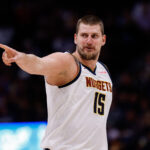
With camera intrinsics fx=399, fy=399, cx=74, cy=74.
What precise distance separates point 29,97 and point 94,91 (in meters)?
4.51

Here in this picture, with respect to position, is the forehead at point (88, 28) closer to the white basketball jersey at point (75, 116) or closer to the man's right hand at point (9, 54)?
the white basketball jersey at point (75, 116)

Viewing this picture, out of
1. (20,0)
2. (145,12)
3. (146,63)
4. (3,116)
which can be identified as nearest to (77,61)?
(3,116)

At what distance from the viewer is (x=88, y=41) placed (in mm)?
4359

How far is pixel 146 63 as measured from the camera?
9.34 metres

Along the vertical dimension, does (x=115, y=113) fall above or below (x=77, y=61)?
below

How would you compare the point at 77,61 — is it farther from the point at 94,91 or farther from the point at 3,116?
the point at 3,116

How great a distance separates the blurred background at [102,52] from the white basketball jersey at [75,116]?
3629 mm

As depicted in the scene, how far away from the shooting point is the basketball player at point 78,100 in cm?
411

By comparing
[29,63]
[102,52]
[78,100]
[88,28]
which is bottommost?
[102,52]

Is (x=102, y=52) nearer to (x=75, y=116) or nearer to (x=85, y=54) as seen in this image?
(x=85, y=54)

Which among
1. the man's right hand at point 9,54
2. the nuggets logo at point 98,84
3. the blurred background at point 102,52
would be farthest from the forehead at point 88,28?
the blurred background at point 102,52

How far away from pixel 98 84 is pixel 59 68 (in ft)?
2.46

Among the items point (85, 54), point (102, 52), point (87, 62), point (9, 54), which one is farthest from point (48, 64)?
point (102, 52)

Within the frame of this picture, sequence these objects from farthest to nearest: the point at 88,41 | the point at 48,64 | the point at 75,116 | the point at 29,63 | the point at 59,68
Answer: the point at 88,41 < the point at 75,116 < the point at 59,68 < the point at 48,64 < the point at 29,63
